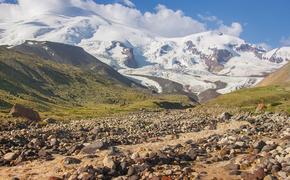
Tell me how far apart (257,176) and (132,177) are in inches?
289

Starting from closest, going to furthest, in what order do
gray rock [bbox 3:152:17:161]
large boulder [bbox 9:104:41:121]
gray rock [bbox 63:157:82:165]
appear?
gray rock [bbox 63:157:82:165], gray rock [bbox 3:152:17:161], large boulder [bbox 9:104:41:121]

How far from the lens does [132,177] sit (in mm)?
31094

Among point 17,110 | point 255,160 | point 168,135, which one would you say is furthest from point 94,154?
point 17,110

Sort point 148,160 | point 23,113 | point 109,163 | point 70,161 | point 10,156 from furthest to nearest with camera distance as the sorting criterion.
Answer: point 23,113, point 10,156, point 70,161, point 148,160, point 109,163

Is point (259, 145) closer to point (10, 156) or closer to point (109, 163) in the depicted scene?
point (109, 163)

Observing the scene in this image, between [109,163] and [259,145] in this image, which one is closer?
[109,163]

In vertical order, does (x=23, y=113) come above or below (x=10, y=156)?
above

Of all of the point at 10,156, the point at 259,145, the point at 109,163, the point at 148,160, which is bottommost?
the point at 10,156

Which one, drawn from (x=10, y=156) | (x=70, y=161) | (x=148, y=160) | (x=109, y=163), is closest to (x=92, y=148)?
(x=70, y=161)

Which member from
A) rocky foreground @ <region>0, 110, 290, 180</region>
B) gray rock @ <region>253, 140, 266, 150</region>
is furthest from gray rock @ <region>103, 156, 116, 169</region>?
gray rock @ <region>253, 140, 266, 150</region>

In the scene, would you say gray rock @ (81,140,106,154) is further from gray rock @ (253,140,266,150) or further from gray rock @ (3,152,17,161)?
gray rock @ (253,140,266,150)

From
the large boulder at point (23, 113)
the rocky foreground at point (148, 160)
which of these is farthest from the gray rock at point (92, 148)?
the large boulder at point (23, 113)

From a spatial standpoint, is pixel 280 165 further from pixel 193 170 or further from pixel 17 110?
pixel 17 110

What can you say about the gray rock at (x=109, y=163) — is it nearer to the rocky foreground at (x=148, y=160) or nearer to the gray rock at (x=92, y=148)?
the rocky foreground at (x=148, y=160)
